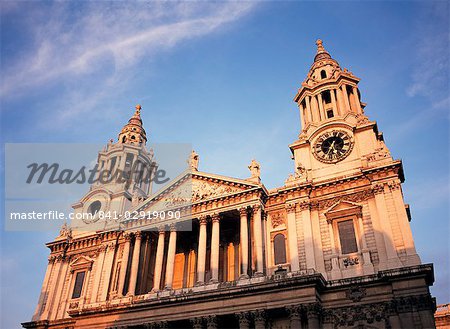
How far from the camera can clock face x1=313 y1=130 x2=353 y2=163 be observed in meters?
35.0

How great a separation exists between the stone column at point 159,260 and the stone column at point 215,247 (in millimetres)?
5086

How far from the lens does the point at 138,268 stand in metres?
37.0

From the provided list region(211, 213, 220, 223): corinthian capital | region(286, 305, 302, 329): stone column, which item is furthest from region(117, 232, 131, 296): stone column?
region(286, 305, 302, 329): stone column

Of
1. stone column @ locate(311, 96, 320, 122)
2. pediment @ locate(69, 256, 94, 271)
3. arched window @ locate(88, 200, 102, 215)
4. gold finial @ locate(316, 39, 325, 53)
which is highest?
gold finial @ locate(316, 39, 325, 53)

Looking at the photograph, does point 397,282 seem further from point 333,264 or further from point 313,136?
point 313,136

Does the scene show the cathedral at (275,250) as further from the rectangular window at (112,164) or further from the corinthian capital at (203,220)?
the rectangular window at (112,164)

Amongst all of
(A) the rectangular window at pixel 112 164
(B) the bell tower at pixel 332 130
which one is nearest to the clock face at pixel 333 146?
(B) the bell tower at pixel 332 130

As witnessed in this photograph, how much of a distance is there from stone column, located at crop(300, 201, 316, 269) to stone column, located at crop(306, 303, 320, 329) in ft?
13.0

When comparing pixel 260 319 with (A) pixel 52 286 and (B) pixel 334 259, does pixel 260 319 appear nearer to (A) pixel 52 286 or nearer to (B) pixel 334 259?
(B) pixel 334 259

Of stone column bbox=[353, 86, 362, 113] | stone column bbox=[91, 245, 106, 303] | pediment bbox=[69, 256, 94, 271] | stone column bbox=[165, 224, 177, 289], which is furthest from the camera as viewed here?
pediment bbox=[69, 256, 94, 271]

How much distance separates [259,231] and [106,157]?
87.4ft

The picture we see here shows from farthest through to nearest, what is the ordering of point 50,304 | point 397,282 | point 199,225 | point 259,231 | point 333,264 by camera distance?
1. point 50,304
2. point 199,225
3. point 259,231
4. point 333,264
5. point 397,282

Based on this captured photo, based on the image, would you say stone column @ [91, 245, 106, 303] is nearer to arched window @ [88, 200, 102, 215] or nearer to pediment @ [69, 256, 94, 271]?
pediment @ [69, 256, 94, 271]

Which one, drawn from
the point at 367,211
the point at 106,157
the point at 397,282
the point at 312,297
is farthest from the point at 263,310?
the point at 106,157
